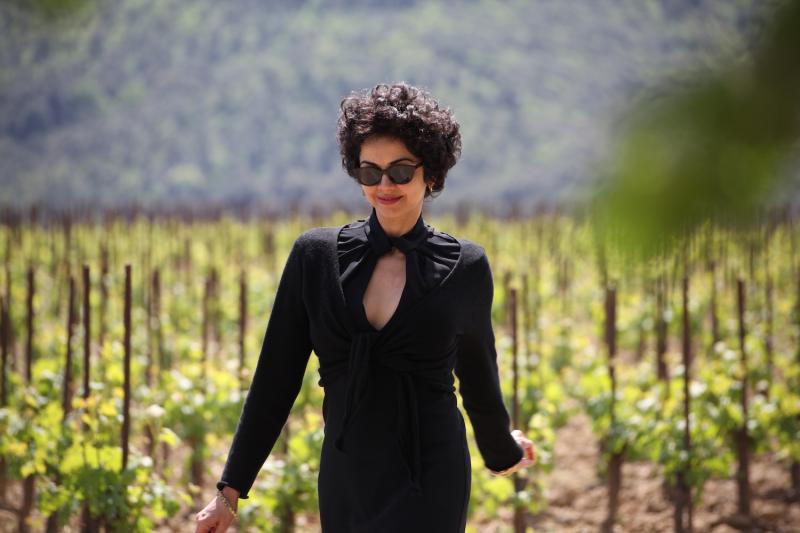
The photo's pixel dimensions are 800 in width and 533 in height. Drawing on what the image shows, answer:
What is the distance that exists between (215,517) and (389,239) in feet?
2.27

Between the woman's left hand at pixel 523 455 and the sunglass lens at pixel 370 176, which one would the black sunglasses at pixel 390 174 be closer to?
the sunglass lens at pixel 370 176

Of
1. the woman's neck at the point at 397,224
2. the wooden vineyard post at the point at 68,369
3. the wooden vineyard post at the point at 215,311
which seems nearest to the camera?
the woman's neck at the point at 397,224

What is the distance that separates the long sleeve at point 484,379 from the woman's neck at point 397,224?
0.55 feet

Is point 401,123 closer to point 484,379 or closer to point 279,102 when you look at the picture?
point 484,379

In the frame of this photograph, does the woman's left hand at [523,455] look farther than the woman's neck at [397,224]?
Yes

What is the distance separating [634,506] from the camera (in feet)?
19.1

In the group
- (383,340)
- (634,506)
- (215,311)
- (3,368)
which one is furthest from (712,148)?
(215,311)

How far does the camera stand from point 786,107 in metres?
0.78

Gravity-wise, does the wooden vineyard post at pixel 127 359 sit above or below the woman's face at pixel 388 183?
below

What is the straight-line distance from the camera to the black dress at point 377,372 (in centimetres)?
208

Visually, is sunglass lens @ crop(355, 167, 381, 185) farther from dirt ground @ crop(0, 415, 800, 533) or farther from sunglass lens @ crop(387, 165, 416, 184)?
dirt ground @ crop(0, 415, 800, 533)

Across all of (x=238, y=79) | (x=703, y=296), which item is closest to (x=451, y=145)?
(x=703, y=296)

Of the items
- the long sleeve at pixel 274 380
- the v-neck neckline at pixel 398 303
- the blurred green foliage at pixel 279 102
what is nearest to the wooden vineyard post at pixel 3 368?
the long sleeve at pixel 274 380

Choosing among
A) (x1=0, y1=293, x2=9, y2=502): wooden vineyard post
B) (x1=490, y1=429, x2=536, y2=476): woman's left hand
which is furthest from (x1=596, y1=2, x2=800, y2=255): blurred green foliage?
(x1=0, y1=293, x2=9, y2=502): wooden vineyard post
